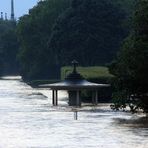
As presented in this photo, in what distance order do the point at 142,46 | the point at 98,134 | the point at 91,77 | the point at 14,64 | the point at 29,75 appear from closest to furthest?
the point at 98,134, the point at 142,46, the point at 91,77, the point at 29,75, the point at 14,64

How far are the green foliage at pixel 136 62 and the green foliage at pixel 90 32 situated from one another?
41.3 m

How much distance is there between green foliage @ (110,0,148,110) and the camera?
2586 centimetres

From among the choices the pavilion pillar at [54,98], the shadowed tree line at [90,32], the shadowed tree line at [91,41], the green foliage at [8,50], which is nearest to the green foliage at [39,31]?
the shadowed tree line at [91,41]

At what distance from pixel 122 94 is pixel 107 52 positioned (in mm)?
43684

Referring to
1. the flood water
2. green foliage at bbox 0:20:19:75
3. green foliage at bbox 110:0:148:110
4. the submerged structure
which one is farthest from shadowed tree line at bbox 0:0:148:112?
the submerged structure

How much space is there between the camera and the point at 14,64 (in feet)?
411

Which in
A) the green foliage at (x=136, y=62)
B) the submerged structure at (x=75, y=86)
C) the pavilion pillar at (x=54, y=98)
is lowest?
the pavilion pillar at (x=54, y=98)

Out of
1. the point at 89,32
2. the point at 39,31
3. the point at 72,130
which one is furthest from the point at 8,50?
the point at 72,130

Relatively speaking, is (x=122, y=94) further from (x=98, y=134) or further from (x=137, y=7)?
(x=98, y=134)

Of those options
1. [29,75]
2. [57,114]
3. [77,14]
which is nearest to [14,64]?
[29,75]

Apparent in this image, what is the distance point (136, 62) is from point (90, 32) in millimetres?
43568

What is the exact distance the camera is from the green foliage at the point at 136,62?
2586 centimetres

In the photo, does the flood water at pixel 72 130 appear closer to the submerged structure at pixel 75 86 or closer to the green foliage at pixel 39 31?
the submerged structure at pixel 75 86

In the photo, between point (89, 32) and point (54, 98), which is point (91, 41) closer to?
point (89, 32)
